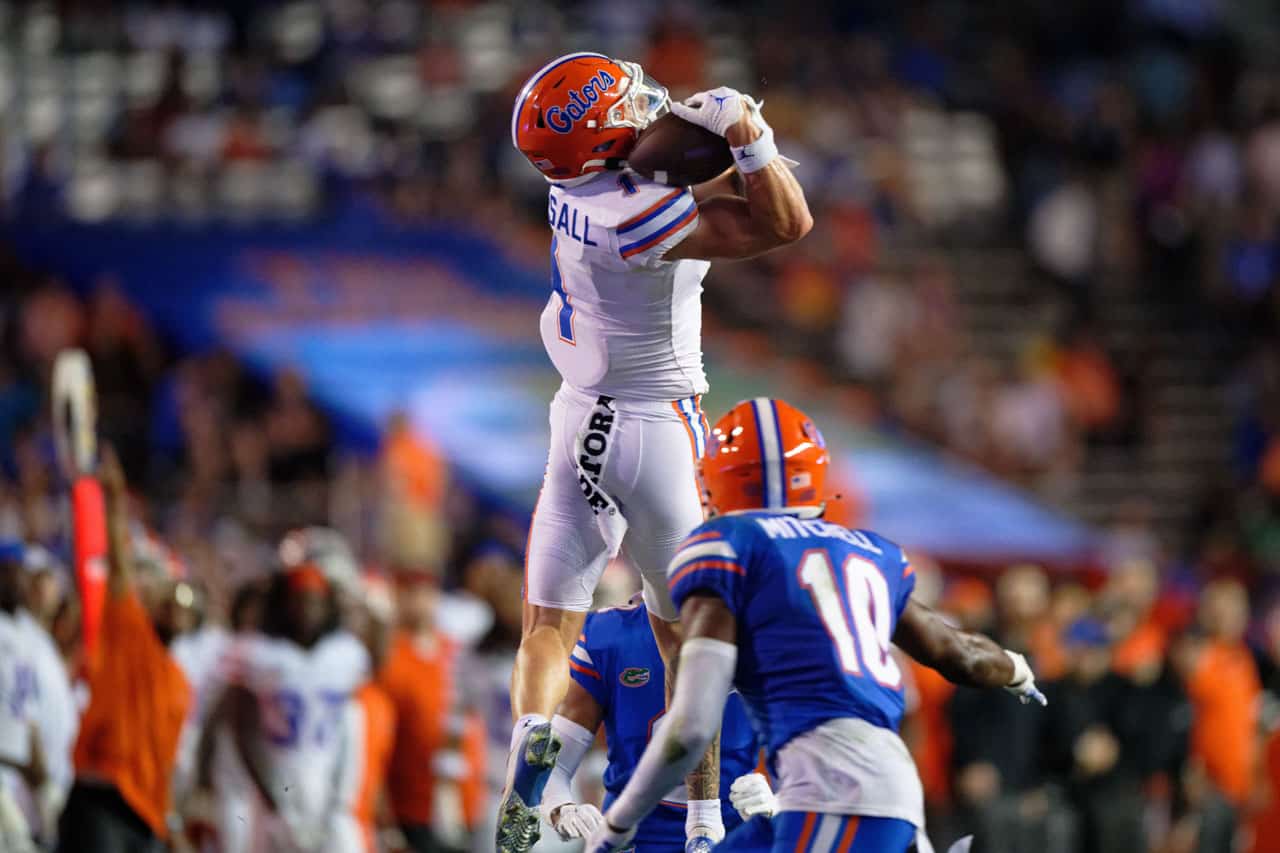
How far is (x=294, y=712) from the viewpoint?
974 centimetres

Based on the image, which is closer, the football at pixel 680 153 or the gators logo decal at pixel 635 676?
the football at pixel 680 153

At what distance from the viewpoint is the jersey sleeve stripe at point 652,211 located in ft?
20.6

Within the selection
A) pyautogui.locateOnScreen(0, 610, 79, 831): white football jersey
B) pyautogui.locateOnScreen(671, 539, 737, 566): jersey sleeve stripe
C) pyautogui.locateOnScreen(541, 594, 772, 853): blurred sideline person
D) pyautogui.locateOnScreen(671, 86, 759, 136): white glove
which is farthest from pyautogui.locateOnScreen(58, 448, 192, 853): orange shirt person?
pyautogui.locateOnScreen(671, 539, 737, 566): jersey sleeve stripe

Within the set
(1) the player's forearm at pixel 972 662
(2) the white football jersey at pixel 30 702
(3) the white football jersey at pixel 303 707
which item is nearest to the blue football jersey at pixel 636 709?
(1) the player's forearm at pixel 972 662

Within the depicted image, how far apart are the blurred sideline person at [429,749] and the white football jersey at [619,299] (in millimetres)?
4979

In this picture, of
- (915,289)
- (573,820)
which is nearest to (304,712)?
(573,820)

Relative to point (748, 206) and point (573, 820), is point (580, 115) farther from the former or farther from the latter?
point (573, 820)

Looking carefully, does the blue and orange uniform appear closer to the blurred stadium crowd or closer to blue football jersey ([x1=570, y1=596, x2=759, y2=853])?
blue football jersey ([x1=570, y1=596, x2=759, y2=853])

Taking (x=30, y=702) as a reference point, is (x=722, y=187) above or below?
above

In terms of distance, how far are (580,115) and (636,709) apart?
2.39m

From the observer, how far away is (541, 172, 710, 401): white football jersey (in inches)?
252

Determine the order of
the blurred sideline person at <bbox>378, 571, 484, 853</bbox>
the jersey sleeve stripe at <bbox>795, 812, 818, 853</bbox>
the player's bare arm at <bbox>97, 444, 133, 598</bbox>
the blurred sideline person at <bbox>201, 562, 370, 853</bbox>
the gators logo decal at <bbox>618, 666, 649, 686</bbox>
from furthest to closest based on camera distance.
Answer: the blurred sideline person at <bbox>378, 571, 484, 853</bbox>
the blurred sideline person at <bbox>201, 562, 370, 853</bbox>
the player's bare arm at <bbox>97, 444, 133, 598</bbox>
the gators logo decal at <bbox>618, 666, 649, 686</bbox>
the jersey sleeve stripe at <bbox>795, 812, 818, 853</bbox>

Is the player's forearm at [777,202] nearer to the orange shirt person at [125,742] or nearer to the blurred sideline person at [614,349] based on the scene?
the blurred sideline person at [614,349]

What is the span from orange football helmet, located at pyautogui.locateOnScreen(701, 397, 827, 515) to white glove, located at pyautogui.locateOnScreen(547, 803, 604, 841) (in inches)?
74.7
